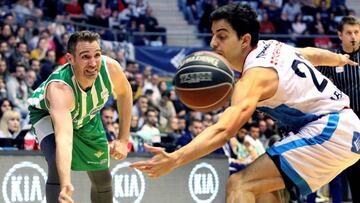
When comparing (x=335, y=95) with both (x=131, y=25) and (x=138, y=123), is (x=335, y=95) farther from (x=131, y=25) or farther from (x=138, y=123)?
(x=131, y=25)

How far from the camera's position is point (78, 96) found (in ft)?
23.3

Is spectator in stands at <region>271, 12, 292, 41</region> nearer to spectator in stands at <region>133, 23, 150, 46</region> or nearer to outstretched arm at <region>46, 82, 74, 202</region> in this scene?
spectator in stands at <region>133, 23, 150, 46</region>

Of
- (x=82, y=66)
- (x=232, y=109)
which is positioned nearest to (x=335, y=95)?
(x=232, y=109)

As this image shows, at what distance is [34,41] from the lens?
15266mm

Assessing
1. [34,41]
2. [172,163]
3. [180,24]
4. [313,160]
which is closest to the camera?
[172,163]

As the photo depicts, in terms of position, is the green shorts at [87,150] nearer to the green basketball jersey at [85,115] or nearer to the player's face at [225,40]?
the green basketball jersey at [85,115]

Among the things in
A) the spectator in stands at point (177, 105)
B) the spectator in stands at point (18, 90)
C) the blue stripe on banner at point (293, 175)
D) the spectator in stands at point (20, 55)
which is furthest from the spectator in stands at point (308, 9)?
the blue stripe on banner at point (293, 175)

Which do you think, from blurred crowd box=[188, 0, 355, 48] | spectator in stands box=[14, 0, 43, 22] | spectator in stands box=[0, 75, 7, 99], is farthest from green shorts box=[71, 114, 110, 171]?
blurred crowd box=[188, 0, 355, 48]

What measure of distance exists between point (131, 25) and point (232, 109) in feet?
49.0

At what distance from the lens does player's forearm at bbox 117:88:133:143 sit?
24.8 ft

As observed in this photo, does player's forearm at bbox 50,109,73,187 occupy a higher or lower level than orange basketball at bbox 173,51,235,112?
lower

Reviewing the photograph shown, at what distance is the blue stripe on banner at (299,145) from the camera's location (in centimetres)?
546

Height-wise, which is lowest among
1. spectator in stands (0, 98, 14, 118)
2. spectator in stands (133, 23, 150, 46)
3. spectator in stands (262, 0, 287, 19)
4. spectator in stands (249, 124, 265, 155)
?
spectator in stands (249, 124, 265, 155)

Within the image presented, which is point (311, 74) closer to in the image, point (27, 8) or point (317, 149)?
point (317, 149)
